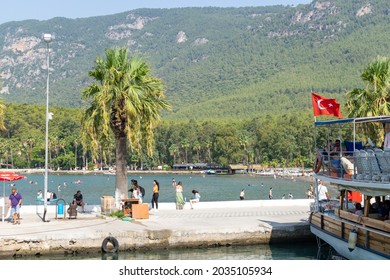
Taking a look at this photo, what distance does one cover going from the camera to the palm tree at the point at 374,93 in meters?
34.7

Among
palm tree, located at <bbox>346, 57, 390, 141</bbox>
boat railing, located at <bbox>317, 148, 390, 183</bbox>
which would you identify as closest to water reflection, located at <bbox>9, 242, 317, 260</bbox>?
boat railing, located at <bbox>317, 148, 390, 183</bbox>

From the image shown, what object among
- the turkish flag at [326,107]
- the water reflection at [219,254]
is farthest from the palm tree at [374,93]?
the water reflection at [219,254]

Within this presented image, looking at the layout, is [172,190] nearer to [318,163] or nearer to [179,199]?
[179,199]

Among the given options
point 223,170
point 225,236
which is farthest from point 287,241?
point 223,170

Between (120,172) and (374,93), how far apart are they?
1492cm

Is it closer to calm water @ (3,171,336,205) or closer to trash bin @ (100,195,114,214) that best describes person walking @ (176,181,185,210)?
trash bin @ (100,195,114,214)

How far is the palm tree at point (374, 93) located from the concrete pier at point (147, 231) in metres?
7.38

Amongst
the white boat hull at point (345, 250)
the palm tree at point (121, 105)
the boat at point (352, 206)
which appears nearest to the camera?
the boat at point (352, 206)

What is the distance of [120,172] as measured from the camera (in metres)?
31.0

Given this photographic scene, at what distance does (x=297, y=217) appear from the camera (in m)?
30.6

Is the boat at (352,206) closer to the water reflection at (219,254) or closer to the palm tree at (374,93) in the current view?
the water reflection at (219,254)

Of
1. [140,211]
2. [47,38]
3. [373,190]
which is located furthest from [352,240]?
[47,38]
